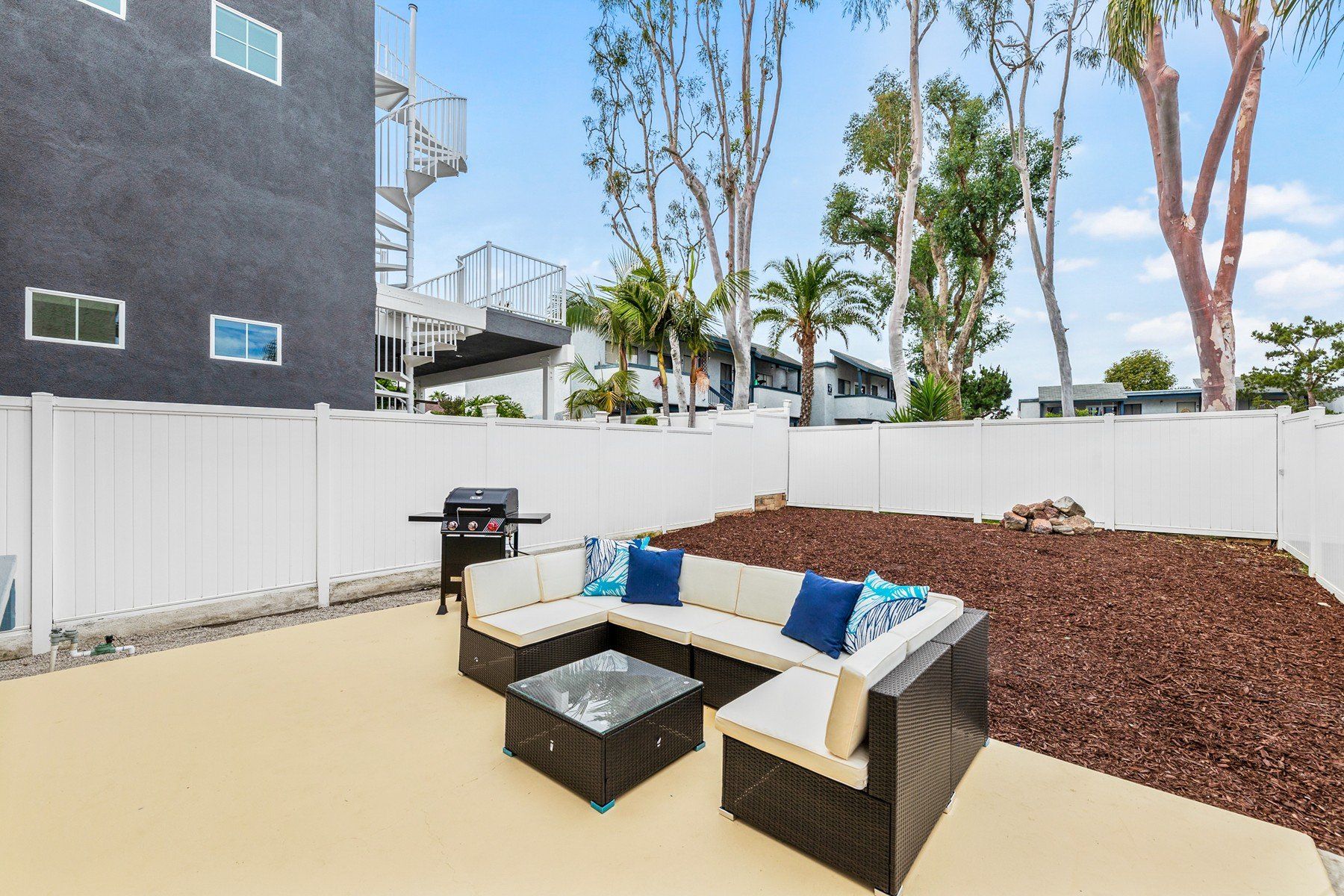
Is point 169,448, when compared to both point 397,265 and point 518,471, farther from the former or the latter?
point 397,265

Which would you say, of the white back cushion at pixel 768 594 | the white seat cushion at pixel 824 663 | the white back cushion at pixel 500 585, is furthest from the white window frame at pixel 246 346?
the white seat cushion at pixel 824 663

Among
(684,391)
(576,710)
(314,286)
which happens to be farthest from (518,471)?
(684,391)

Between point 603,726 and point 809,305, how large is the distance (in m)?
11.7

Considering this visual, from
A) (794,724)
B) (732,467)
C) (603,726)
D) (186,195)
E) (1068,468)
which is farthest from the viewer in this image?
(732,467)

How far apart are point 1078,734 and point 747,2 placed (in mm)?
14657

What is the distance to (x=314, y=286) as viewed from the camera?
6.98m

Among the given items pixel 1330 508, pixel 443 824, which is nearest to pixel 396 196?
pixel 443 824

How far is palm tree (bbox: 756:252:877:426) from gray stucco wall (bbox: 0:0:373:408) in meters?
8.46

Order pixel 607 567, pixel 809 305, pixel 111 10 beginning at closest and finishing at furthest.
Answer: pixel 607 567 → pixel 111 10 → pixel 809 305

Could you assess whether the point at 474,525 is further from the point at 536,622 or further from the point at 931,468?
the point at 931,468

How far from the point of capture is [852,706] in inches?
73.0

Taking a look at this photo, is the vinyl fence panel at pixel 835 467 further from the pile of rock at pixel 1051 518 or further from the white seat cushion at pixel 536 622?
the white seat cushion at pixel 536 622

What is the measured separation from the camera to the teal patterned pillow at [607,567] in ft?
13.1

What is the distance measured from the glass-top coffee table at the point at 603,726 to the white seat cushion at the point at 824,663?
547mm
